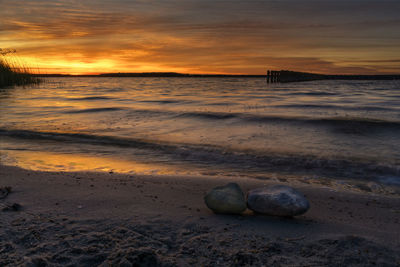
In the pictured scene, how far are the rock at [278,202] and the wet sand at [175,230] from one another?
0.23 feet

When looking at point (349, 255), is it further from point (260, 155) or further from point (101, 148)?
point (101, 148)

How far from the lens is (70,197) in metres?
3.17

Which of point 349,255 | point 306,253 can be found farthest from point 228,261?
point 349,255

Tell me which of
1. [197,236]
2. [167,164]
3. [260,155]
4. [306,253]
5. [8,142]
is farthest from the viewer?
[8,142]

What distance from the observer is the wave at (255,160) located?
475 centimetres

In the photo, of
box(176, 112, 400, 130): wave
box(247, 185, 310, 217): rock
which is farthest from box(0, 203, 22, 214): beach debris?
box(176, 112, 400, 130): wave

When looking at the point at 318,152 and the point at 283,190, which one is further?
the point at 318,152

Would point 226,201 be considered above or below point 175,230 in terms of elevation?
above

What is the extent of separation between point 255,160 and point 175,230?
10.4ft

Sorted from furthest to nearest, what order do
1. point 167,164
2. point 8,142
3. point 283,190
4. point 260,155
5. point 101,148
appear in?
point 8,142 → point 101,148 → point 260,155 → point 167,164 → point 283,190

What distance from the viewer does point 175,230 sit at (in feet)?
7.92

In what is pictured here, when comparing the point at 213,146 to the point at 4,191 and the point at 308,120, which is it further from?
the point at 308,120

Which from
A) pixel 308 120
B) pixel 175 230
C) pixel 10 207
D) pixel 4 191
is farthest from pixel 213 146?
pixel 308 120

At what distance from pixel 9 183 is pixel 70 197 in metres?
0.98
